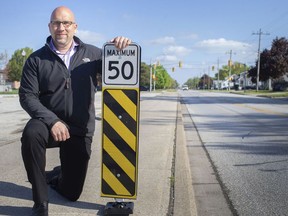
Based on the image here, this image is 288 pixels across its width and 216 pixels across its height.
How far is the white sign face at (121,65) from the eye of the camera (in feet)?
12.1

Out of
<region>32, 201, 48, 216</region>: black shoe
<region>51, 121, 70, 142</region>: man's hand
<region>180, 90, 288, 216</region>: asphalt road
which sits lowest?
<region>180, 90, 288, 216</region>: asphalt road

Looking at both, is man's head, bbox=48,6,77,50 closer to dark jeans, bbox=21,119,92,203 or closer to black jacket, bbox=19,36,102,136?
black jacket, bbox=19,36,102,136

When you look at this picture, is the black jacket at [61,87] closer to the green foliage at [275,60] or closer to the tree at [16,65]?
the green foliage at [275,60]

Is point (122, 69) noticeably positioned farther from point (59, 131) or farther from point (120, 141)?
point (59, 131)

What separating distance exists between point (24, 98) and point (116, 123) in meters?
0.93

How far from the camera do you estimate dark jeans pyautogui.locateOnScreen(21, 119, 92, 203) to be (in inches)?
145

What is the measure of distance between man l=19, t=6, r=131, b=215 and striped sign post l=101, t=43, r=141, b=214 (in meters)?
0.15

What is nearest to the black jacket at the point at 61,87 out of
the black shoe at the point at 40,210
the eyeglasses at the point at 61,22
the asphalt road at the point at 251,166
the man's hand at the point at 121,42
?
the eyeglasses at the point at 61,22

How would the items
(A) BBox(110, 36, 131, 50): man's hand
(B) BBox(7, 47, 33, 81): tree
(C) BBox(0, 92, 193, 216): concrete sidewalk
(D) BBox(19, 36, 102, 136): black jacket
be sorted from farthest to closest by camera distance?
1. (B) BBox(7, 47, 33, 81): tree
2. (C) BBox(0, 92, 193, 216): concrete sidewalk
3. (D) BBox(19, 36, 102, 136): black jacket
4. (A) BBox(110, 36, 131, 50): man's hand

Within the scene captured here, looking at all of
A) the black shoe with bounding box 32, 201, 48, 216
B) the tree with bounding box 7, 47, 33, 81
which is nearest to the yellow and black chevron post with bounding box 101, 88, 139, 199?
the black shoe with bounding box 32, 201, 48, 216

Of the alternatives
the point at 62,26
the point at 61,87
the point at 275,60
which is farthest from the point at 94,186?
the point at 275,60

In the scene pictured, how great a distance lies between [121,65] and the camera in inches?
145

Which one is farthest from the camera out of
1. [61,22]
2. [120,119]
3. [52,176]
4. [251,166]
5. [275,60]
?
[275,60]

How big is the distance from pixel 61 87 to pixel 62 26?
60 centimetres
